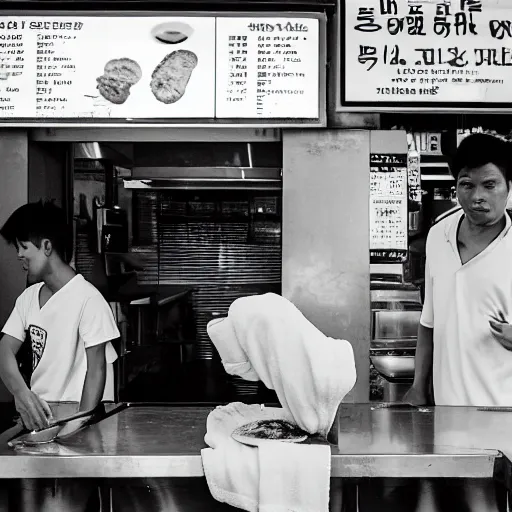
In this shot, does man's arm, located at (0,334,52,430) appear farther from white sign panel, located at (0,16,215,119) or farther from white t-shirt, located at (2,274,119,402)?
white sign panel, located at (0,16,215,119)

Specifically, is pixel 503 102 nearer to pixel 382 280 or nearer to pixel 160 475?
pixel 382 280

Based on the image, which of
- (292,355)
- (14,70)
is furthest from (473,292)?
(14,70)

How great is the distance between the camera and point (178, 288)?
471cm

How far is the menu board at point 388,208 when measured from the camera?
3.95 metres

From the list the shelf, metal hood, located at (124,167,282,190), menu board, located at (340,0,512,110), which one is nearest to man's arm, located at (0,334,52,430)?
metal hood, located at (124,167,282,190)

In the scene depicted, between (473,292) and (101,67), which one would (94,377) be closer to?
(473,292)

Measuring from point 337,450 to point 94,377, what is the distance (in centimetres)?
129

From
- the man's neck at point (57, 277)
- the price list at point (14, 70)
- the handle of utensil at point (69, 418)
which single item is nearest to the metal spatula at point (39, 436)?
the handle of utensil at point (69, 418)

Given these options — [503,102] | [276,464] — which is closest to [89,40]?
Answer: [503,102]

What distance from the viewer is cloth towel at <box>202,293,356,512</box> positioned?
1782 millimetres

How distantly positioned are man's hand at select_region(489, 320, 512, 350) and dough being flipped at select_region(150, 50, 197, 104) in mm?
1873

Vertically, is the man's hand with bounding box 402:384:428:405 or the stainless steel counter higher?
the stainless steel counter

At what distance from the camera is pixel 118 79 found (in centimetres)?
375

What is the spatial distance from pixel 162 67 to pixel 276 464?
247 cm
